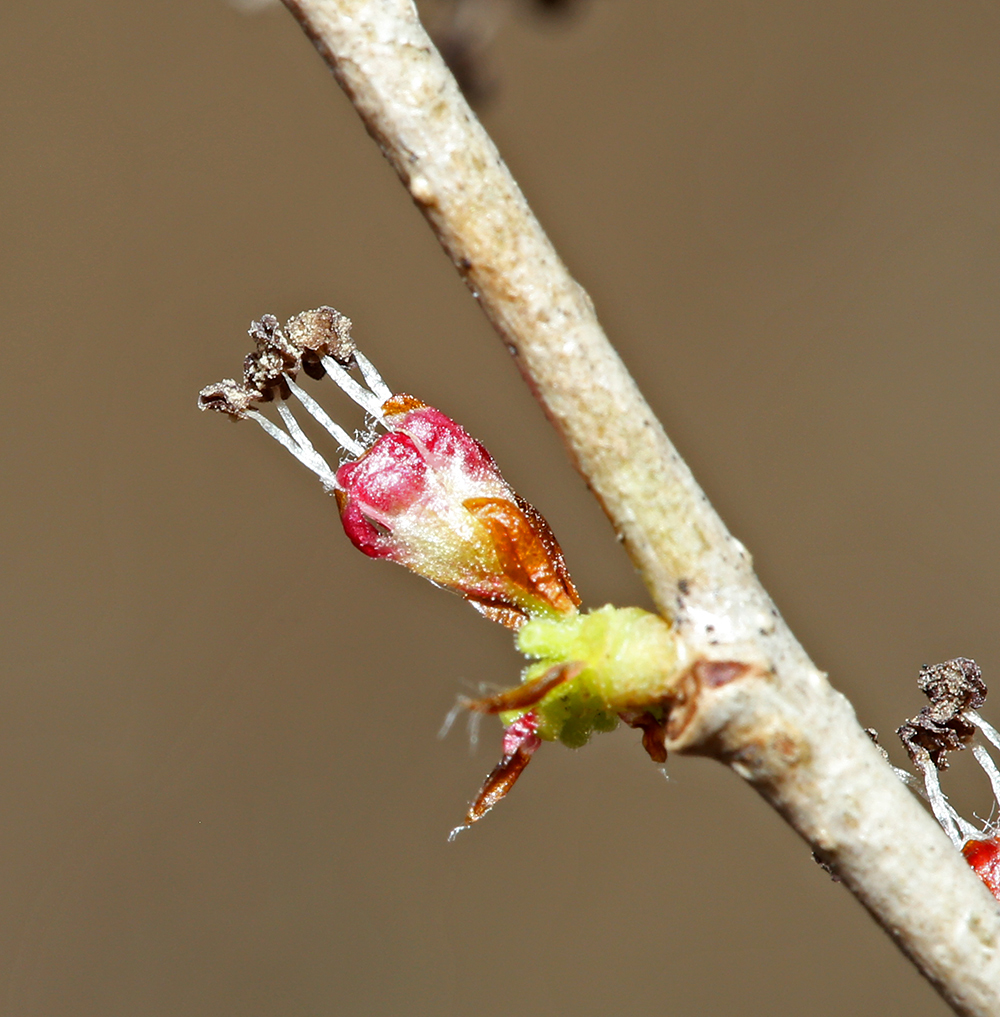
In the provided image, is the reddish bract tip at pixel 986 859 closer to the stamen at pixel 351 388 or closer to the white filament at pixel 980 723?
the white filament at pixel 980 723

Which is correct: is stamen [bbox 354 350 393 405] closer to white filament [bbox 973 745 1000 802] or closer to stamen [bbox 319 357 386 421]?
stamen [bbox 319 357 386 421]

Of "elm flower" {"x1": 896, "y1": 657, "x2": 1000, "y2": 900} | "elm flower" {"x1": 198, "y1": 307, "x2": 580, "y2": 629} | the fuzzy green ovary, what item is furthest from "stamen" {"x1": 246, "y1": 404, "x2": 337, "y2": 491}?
"elm flower" {"x1": 896, "y1": 657, "x2": 1000, "y2": 900}

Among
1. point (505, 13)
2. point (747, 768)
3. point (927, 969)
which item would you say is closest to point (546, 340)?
point (747, 768)

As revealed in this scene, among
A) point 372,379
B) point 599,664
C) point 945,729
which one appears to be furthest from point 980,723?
point 372,379

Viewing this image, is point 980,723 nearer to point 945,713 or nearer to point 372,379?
point 945,713

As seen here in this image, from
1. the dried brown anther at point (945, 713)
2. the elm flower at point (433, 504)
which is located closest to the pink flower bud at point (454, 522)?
the elm flower at point (433, 504)

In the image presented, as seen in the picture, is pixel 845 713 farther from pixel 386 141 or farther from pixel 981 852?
pixel 386 141
